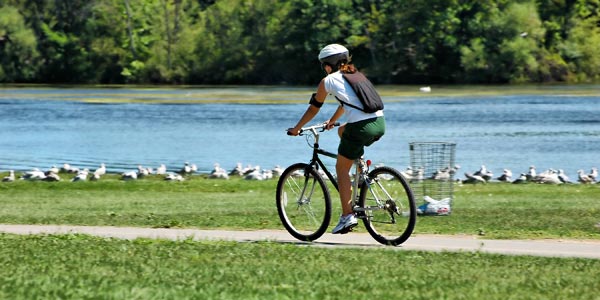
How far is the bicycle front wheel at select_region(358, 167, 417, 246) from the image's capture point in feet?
34.0

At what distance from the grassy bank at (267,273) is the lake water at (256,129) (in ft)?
60.1

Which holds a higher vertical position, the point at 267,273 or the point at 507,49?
the point at 267,273

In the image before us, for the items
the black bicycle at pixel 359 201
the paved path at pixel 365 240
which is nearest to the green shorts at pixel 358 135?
the black bicycle at pixel 359 201

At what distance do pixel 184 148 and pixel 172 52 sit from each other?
5637cm

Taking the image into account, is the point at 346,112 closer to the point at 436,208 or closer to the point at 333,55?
the point at 333,55

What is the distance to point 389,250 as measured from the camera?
9.93 meters

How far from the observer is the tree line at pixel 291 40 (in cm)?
8481

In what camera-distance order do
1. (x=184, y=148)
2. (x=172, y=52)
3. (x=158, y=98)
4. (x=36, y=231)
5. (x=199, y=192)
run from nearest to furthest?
(x=36, y=231)
(x=199, y=192)
(x=184, y=148)
(x=158, y=98)
(x=172, y=52)

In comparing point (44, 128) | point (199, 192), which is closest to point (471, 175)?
point (199, 192)

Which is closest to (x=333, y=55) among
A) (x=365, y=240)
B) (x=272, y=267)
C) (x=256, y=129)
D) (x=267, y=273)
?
(x=365, y=240)

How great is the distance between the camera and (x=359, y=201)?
10641 mm

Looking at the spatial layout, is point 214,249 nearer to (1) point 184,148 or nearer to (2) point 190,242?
(2) point 190,242

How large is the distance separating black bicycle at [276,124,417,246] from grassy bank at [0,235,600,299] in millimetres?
525

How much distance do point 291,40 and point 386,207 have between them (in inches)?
3095
